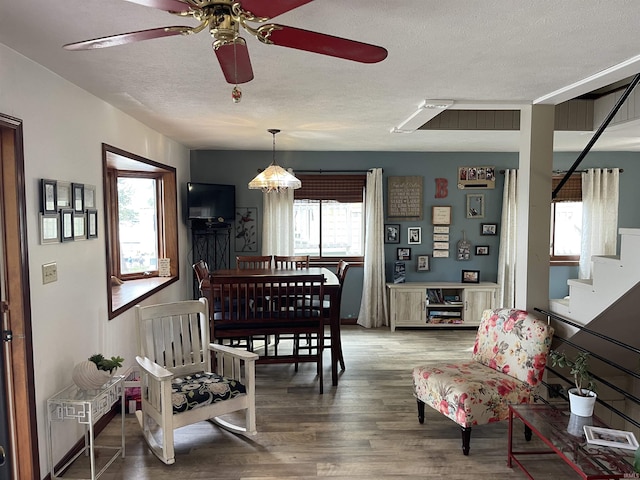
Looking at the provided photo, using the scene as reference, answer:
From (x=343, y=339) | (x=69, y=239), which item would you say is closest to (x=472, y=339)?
(x=343, y=339)

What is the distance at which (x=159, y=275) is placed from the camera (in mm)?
4910

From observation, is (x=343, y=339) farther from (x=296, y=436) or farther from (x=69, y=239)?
(x=69, y=239)

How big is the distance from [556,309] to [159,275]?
389 centimetres

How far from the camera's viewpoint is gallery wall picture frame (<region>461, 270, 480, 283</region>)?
5922 mm

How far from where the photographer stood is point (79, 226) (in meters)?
2.85

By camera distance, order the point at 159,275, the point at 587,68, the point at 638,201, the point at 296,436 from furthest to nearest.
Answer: the point at 638,201
the point at 159,275
the point at 296,436
the point at 587,68

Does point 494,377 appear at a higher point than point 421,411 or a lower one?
higher

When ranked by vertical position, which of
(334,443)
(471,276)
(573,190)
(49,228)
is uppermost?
(573,190)

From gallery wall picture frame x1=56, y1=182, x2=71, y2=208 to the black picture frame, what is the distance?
1.6 inches

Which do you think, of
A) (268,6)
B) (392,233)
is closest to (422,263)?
(392,233)

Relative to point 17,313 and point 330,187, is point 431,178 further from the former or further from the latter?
point 17,313

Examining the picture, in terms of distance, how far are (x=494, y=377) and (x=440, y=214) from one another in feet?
11.0

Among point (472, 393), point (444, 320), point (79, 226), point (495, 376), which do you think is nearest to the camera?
point (472, 393)

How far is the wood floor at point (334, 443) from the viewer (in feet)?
8.54
